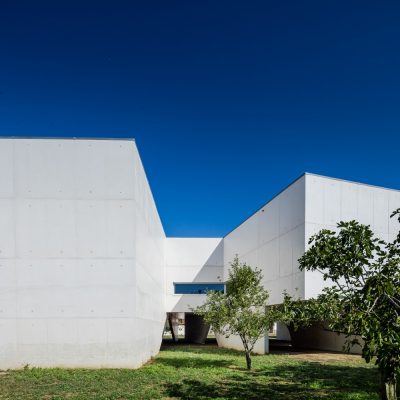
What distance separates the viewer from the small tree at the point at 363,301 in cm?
471

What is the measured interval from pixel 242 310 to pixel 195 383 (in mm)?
4607

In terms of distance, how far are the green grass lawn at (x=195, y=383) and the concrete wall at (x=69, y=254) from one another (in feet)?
3.44

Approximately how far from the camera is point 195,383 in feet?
37.2

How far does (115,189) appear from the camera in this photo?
15.0 metres

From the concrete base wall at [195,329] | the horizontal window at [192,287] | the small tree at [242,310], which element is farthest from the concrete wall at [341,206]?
the concrete base wall at [195,329]

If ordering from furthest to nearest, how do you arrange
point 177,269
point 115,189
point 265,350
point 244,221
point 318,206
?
point 177,269
point 244,221
point 265,350
point 318,206
point 115,189

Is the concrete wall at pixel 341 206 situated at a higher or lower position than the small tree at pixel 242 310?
higher

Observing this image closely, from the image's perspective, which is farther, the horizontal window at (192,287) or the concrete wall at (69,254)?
the horizontal window at (192,287)

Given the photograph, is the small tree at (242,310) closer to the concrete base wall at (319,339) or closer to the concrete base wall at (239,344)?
the concrete base wall at (239,344)

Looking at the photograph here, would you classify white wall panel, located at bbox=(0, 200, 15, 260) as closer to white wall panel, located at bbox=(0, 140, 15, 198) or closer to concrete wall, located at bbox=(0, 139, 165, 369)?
concrete wall, located at bbox=(0, 139, 165, 369)

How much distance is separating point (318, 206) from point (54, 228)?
492 inches

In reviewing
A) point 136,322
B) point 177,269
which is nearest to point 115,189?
point 136,322

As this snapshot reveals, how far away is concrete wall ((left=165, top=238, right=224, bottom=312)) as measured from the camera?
3119cm

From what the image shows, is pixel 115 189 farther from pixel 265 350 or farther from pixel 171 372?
pixel 265 350
